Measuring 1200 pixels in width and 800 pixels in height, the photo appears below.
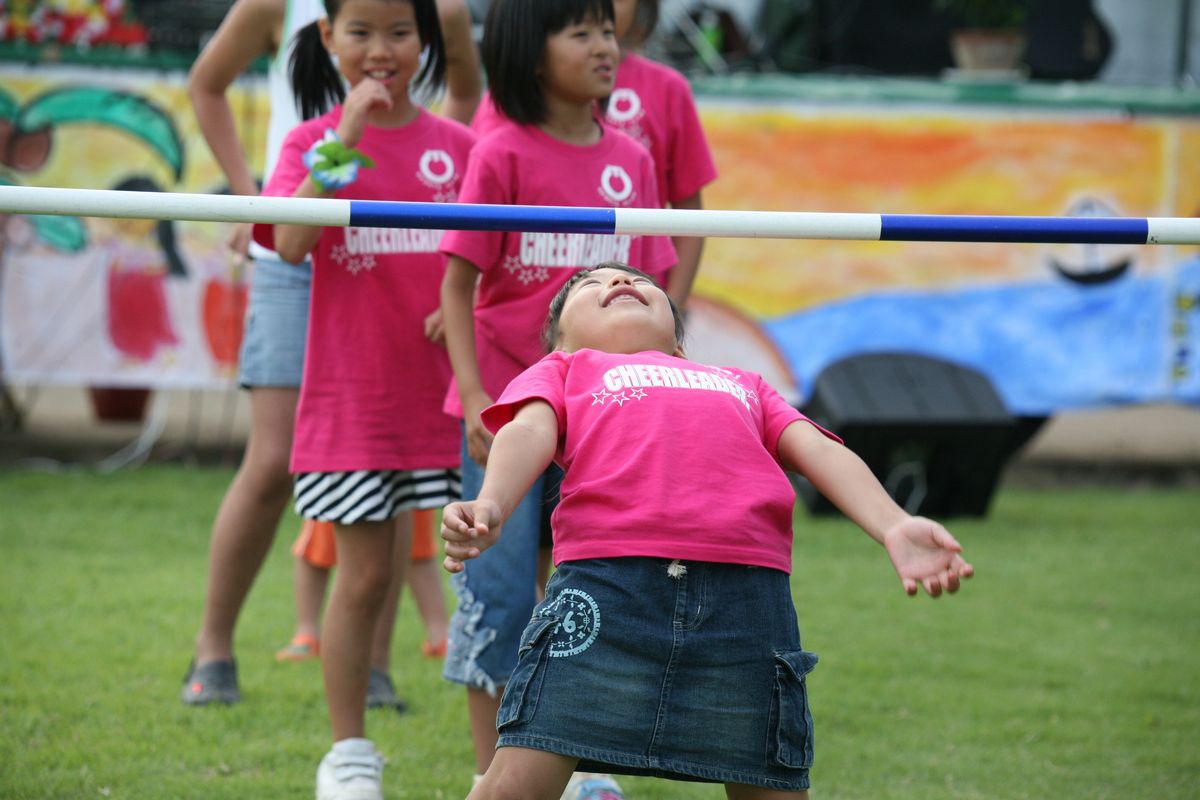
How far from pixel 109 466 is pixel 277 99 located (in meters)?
4.26

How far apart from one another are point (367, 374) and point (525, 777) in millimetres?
1149

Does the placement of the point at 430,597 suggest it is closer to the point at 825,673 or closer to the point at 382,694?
the point at 382,694

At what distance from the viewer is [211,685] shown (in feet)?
12.5

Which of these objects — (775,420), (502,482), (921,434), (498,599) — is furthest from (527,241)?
(921,434)

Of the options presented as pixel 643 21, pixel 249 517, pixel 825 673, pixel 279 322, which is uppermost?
pixel 643 21

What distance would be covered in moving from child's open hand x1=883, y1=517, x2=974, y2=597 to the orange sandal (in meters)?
2.61

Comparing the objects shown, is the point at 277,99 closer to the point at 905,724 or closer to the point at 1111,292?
the point at 905,724

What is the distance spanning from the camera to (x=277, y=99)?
3693 mm

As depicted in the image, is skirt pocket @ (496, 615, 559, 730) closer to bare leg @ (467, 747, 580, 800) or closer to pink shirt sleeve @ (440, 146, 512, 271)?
bare leg @ (467, 747, 580, 800)

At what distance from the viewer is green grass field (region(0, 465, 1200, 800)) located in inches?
132

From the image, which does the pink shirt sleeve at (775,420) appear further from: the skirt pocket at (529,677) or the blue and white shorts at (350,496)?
the blue and white shorts at (350,496)

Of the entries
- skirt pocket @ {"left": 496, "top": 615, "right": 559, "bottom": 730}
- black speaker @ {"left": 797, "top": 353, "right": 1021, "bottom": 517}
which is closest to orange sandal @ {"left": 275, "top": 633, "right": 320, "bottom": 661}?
skirt pocket @ {"left": 496, "top": 615, "right": 559, "bottom": 730}

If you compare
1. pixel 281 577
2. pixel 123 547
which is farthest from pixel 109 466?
pixel 281 577

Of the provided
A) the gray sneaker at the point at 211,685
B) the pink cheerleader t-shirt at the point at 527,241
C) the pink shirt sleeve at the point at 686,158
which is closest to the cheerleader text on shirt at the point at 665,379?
the pink cheerleader t-shirt at the point at 527,241
